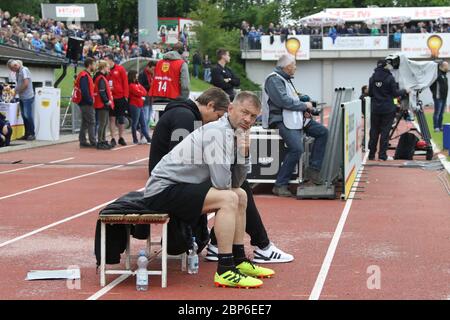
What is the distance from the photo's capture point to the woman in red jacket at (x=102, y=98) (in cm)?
2031

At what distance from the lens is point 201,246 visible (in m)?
8.52

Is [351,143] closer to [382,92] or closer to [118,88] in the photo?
[382,92]

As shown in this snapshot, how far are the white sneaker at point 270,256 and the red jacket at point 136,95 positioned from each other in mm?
13432

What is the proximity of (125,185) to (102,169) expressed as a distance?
257 cm

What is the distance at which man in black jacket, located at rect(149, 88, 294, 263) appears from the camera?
8.02 m

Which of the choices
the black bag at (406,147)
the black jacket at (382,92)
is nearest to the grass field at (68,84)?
the black bag at (406,147)

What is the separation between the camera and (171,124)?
820 centimetres

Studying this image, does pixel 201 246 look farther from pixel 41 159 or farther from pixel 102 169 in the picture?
pixel 41 159

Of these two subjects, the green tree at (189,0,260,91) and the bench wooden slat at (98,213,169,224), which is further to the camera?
the green tree at (189,0,260,91)

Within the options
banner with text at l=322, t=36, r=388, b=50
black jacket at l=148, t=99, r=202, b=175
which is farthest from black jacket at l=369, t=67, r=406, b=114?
banner with text at l=322, t=36, r=388, b=50

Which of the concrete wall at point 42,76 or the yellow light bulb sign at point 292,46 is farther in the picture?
the yellow light bulb sign at point 292,46

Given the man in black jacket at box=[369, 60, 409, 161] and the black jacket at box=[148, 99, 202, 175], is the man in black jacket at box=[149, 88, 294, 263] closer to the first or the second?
the black jacket at box=[148, 99, 202, 175]

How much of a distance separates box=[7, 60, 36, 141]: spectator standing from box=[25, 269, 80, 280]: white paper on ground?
14.4m

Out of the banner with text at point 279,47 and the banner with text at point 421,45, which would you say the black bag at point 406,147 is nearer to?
the banner with text at point 279,47
